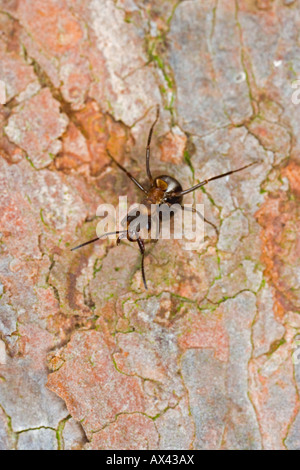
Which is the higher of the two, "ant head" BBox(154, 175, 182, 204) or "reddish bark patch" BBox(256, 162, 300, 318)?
"ant head" BBox(154, 175, 182, 204)

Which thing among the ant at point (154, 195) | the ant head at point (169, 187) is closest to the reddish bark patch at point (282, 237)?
the ant at point (154, 195)

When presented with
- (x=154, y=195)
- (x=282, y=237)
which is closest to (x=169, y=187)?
(x=154, y=195)

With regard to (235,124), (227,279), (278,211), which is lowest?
(227,279)


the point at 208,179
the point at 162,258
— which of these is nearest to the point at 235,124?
the point at 208,179

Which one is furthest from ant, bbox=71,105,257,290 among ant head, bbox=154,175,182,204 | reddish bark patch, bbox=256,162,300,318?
reddish bark patch, bbox=256,162,300,318

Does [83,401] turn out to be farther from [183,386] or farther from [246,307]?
[246,307]

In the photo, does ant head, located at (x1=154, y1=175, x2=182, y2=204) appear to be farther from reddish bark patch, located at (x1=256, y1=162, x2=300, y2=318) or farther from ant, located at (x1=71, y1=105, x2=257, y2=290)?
reddish bark patch, located at (x1=256, y1=162, x2=300, y2=318)

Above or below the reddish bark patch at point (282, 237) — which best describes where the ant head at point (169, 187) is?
above

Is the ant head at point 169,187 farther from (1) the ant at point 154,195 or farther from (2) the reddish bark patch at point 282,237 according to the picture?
(2) the reddish bark patch at point 282,237
